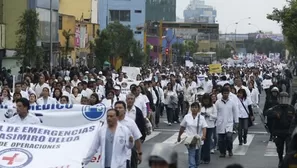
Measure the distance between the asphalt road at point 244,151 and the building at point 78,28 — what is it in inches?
1305

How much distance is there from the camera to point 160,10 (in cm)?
14650

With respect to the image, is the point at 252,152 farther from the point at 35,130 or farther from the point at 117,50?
the point at 117,50

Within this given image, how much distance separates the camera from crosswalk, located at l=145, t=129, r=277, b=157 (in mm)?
20922

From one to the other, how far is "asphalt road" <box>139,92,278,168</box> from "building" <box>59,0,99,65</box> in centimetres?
3314

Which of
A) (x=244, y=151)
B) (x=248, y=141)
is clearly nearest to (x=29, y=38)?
(x=248, y=141)

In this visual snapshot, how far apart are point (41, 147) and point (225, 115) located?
296 inches

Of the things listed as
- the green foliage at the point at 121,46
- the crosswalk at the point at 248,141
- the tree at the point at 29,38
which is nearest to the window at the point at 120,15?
the green foliage at the point at 121,46

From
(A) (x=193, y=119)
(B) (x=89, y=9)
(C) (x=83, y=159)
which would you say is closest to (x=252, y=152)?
(A) (x=193, y=119)

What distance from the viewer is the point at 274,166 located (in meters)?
18.2

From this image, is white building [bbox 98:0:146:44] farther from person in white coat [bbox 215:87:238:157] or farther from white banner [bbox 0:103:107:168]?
white banner [bbox 0:103:107:168]

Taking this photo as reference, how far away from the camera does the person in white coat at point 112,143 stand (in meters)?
11.6

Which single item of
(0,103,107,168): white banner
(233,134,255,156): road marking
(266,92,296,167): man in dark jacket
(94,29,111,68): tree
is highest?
(0,103,107,168): white banner

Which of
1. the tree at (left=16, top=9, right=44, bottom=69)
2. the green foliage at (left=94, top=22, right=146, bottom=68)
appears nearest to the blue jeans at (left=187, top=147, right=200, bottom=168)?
the tree at (left=16, top=9, right=44, bottom=69)

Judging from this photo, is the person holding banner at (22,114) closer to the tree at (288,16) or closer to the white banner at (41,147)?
the white banner at (41,147)
